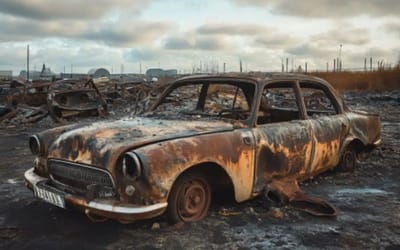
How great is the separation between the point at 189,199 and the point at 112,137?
2.93 ft

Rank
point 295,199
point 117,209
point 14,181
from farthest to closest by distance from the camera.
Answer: point 14,181 → point 295,199 → point 117,209

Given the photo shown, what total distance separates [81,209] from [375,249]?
244 centimetres

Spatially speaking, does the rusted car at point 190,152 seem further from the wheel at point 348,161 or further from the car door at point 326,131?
the wheel at point 348,161

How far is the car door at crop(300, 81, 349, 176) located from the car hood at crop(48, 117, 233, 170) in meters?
1.43

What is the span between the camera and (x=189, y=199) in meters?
4.14

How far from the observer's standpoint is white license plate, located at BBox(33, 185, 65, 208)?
156 inches

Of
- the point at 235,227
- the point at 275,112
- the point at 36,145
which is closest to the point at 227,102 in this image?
the point at 275,112

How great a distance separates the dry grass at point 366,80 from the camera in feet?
83.9

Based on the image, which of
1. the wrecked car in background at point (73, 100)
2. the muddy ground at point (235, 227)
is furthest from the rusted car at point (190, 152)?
the wrecked car in background at point (73, 100)

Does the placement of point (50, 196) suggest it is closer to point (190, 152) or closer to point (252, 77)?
point (190, 152)

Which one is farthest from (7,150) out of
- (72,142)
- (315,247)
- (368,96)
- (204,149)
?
(368,96)

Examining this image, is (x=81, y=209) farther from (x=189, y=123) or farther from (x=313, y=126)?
(x=313, y=126)

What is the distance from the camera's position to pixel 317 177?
20.6ft

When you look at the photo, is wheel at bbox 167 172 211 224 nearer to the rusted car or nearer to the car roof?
the rusted car
